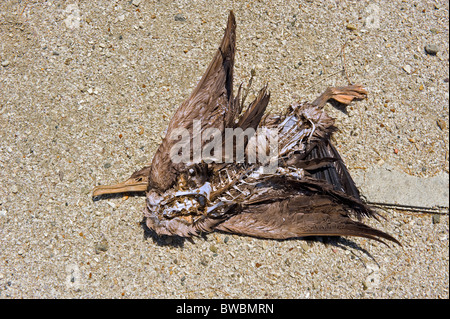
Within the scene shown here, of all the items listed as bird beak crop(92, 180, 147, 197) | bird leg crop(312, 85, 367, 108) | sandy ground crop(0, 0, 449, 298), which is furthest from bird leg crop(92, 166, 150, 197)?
bird leg crop(312, 85, 367, 108)

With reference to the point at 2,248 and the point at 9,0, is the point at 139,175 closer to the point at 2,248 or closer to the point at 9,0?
the point at 2,248

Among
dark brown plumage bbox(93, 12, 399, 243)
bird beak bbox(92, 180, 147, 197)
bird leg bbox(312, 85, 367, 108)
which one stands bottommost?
bird beak bbox(92, 180, 147, 197)

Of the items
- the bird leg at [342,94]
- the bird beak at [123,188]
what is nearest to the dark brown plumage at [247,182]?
the bird beak at [123,188]

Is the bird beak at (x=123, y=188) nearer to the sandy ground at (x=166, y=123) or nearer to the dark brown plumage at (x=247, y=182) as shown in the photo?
the dark brown plumage at (x=247, y=182)

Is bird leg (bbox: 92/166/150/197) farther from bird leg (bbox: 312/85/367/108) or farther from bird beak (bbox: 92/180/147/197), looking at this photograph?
bird leg (bbox: 312/85/367/108)

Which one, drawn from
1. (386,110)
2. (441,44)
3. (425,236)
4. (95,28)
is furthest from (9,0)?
(425,236)

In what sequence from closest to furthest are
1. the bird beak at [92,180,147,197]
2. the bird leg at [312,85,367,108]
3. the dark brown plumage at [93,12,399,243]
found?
the dark brown plumage at [93,12,399,243] < the bird beak at [92,180,147,197] < the bird leg at [312,85,367,108]

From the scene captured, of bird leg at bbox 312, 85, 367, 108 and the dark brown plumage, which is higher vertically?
bird leg at bbox 312, 85, 367, 108
